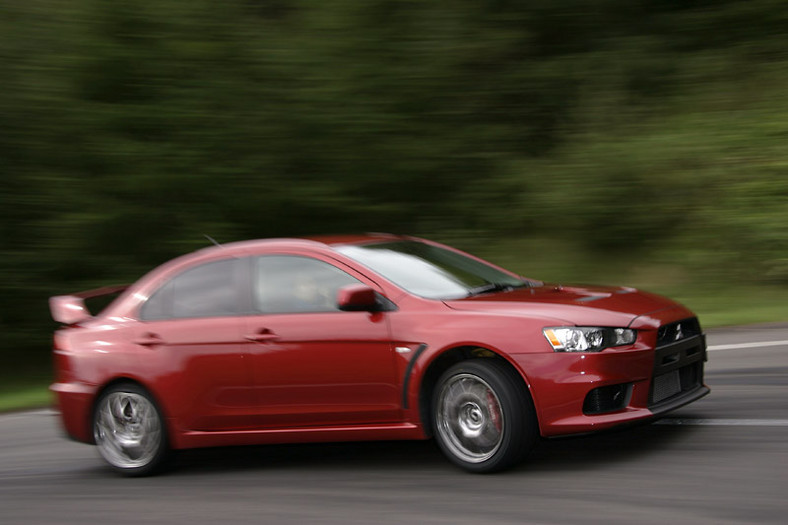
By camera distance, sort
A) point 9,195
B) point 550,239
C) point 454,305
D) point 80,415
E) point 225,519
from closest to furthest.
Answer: point 225,519 → point 454,305 → point 80,415 → point 9,195 → point 550,239

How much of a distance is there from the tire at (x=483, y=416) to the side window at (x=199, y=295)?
5.54ft

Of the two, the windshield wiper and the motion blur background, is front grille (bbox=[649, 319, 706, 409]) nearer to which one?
the windshield wiper

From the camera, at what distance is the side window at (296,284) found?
6.55m

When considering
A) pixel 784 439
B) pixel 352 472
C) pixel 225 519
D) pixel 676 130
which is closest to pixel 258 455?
pixel 352 472

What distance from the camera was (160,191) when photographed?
14.7m

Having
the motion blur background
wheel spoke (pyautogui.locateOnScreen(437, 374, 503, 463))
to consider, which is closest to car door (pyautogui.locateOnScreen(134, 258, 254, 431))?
wheel spoke (pyautogui.locateOnScreen(437, 374, 503, 463))

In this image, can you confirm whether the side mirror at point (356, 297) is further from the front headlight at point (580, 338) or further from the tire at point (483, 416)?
the front headlight at point (580, 338)

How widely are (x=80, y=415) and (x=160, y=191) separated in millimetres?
7699

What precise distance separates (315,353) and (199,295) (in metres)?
1.17

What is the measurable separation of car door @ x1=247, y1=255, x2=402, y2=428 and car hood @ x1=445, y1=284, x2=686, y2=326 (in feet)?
2.00

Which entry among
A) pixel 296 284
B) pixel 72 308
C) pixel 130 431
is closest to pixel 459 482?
pixel 296 284

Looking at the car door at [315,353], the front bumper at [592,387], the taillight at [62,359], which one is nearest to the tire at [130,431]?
the taillight at [62,359]

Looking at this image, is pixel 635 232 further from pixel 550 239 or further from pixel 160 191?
pixel 160 191

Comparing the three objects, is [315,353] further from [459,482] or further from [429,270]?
[459,482]
